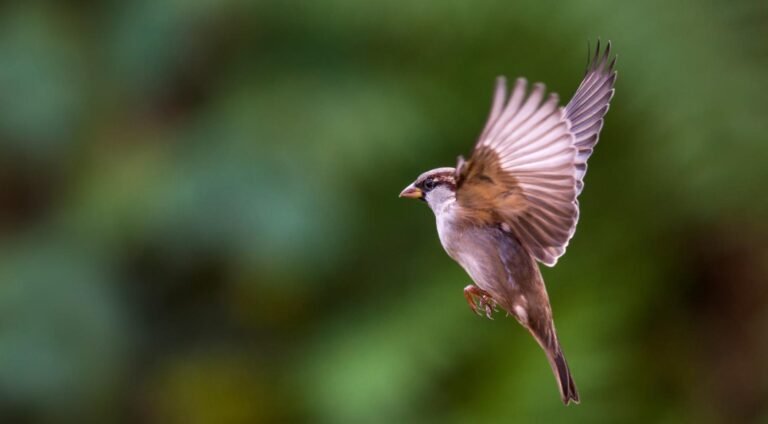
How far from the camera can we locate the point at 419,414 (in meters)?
3.65

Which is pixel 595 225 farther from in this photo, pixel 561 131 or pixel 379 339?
pixel 561 131

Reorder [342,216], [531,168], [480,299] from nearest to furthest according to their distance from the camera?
1. [531,168]
2. [480,299]
3. [342,216]

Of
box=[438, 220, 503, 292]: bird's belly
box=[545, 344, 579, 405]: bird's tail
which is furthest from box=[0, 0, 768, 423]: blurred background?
box=[438, 220, 503, 292]: bird's belly

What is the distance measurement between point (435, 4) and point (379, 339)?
1.13 meters

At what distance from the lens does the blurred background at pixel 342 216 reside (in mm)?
3580

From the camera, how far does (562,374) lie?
115 cm

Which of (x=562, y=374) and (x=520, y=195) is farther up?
(x=520, y=195)

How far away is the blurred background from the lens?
3.58 meters

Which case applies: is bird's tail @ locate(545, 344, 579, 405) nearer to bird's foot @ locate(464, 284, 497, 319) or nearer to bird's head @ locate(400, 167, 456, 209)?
bird's foot @ locate(464, 284, 497, 319)

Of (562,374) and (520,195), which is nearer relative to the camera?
(520,195)

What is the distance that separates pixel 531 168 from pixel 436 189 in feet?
0.35

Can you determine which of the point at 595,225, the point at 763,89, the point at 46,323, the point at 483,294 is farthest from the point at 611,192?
the point at 483,294

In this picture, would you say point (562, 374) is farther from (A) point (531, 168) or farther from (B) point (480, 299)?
(A) point (531, 168)

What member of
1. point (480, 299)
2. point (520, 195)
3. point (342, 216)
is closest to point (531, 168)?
point (520, 195)
